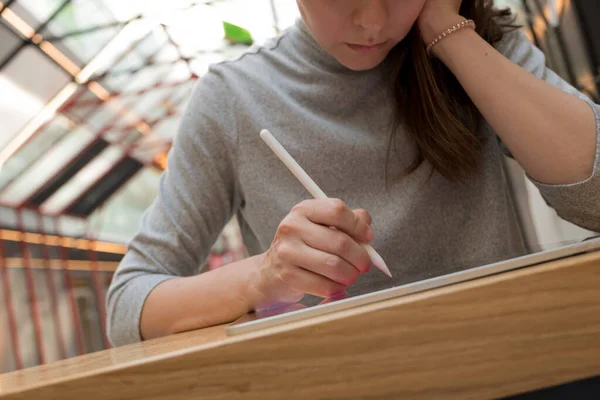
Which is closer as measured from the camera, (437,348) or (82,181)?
(437,348)

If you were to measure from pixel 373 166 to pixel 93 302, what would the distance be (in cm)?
766

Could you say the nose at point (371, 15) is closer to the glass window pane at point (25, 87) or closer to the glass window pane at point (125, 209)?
the glass window pane at point (25, 87)

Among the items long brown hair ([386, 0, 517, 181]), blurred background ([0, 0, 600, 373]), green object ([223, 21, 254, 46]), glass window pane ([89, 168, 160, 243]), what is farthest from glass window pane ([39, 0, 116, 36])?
long brown hair ([386, 0, 517, 181])

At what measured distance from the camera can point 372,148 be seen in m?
0.84

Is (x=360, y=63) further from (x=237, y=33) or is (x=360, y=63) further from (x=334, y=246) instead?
(x=237, y=33)

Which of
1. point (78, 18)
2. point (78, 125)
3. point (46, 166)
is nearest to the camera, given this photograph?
point (78, 18)

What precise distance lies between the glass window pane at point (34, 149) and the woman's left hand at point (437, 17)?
5658 mm

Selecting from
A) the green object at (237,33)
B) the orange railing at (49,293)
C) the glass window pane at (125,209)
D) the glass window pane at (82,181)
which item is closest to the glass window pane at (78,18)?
the green object at (237,33)

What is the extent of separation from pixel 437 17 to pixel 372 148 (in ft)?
0.59

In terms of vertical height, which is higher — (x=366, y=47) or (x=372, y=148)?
(x=366, y=47)

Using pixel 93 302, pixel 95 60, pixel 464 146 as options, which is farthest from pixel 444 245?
pixel 93 302

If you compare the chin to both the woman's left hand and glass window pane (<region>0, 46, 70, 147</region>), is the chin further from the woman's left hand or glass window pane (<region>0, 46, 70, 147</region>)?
glass window pane (<region>0, 46, 70, 147</region>)

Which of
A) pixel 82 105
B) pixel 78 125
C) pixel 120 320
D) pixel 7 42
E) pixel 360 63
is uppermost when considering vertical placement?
pixel 7 42

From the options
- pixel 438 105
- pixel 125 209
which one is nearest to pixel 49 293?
pixel 125 209
